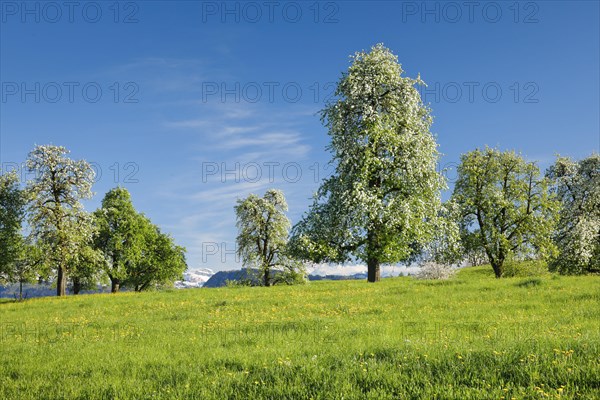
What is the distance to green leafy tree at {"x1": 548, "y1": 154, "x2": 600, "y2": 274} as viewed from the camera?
52.3 m

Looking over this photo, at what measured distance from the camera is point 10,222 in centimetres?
4972

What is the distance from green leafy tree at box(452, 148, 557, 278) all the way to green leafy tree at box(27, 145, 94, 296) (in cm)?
3778

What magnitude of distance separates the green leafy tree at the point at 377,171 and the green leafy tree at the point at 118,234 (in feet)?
119

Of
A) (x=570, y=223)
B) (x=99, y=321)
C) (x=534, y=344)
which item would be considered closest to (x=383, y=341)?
(x=534, y=344)

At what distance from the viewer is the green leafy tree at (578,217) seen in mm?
52312

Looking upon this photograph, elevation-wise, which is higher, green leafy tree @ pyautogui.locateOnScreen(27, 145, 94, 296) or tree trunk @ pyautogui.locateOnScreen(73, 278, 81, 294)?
green leafy tree @ pyautogui.locateOnScreen(27, 145, 94, 296)

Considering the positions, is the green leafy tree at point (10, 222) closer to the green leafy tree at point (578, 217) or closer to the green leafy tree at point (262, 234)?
the green leafy tree at point (262, 234)

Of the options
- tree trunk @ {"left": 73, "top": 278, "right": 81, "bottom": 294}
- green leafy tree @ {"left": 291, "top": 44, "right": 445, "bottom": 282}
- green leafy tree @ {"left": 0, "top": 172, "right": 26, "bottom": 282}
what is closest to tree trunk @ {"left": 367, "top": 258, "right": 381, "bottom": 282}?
green leafy tree @ {"left": 291, "top": 44, "right": 445, "bottom": 282}

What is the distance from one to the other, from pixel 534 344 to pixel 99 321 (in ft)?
57.6

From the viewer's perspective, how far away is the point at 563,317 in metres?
16.2

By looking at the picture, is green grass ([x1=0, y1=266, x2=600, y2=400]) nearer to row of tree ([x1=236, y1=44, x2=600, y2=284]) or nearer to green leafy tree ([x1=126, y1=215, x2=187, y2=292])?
row of tree ([x1=236, y1=44, x2=600, y2=284])

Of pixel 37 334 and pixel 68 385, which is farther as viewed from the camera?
pixel 37 334

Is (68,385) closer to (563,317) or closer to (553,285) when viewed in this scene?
(563,317)

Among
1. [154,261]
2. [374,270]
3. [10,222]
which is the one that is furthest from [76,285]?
[374,270]
